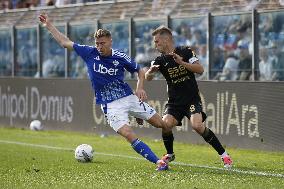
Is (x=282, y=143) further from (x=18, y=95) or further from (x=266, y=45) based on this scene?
(x=18, y=95)

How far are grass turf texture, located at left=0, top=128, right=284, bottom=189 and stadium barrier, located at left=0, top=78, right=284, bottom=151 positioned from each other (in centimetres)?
41

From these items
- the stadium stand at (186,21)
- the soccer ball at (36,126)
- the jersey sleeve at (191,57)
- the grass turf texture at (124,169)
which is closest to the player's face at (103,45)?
the jersey sleeve at (191,57)

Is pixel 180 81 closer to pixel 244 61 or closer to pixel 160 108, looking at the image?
pixel 244 61

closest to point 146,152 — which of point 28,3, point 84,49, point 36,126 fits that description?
point 84,49

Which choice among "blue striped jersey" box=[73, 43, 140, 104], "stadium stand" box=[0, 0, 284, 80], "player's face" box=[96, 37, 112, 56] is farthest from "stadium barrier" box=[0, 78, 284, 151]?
"player's face" box=[96, 37, 112, 56]

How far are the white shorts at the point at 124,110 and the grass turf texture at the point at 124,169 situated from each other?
0.76 meters

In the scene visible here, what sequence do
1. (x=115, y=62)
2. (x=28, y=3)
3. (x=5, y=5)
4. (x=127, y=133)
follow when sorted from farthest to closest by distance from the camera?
(x=5, y=5), (x=28, y=3), (x=115, y=62), (x=127, y=133)

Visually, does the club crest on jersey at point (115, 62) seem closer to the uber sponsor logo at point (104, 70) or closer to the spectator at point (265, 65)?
the uber sponsor logo at point (104, 70)

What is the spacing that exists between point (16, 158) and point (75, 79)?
8.16 m

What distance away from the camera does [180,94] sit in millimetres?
13867

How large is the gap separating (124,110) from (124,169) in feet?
3.06

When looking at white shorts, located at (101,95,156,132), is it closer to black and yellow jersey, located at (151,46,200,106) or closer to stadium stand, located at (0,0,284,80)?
black and yellow jersey, located at (151,46,200,106)

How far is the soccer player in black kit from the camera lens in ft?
44.1

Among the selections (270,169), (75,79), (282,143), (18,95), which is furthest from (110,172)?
(18,95)
